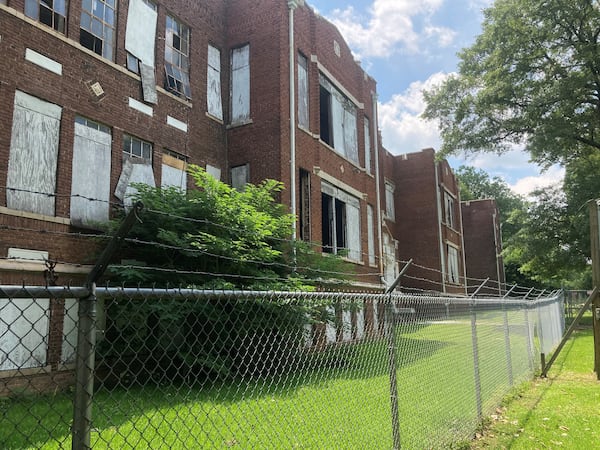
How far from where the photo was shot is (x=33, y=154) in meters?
8.97

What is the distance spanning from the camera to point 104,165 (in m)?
10.4

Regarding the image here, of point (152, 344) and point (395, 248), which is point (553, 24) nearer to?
point (395, 248)

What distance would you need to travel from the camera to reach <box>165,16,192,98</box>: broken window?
1268 cm

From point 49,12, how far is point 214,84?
5237 millimetres

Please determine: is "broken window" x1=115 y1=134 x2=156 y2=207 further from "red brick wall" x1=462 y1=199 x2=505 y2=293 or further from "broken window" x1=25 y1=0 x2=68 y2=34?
"red brick wall" x1=462 y1=199 x2=505 y2=293

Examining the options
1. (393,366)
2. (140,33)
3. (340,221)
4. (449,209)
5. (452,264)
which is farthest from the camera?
(449,209)

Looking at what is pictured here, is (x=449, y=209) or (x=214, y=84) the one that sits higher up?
(x=214, y=84)

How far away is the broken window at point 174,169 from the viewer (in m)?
12.0

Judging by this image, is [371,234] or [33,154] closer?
[33,154]

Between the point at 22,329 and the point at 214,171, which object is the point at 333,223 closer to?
the point at 214,171

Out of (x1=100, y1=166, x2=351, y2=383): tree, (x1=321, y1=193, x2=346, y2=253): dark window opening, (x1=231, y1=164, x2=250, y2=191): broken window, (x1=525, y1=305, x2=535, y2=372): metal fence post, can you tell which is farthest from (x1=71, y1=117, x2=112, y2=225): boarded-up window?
(x1=525, y1=305, x2=535, y2=372): metal fence post

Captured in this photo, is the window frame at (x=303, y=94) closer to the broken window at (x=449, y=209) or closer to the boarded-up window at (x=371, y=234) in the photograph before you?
the boarded-up window at (x=371, y=234)

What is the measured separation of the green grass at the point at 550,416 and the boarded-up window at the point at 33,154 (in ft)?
25.5

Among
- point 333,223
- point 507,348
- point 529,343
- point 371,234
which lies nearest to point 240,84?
point 333,223
